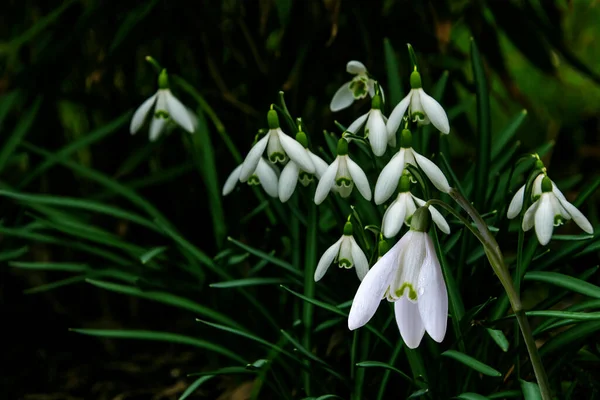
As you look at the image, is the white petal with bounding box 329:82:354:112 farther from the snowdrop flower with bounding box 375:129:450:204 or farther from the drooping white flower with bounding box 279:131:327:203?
the snowdrop flower with bounding box 375:129:450:204

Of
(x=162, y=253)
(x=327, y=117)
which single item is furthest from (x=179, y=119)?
(x=327, y=117)

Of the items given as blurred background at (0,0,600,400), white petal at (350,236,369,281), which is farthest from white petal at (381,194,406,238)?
blurred background at (0,0,600,400)

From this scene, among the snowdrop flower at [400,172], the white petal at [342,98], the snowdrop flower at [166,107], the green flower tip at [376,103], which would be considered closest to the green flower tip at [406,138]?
the snowdrop flower at [400,172]

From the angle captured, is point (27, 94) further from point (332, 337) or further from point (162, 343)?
point (332, 337)

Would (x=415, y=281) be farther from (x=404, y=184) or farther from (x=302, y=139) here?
(x=302, y=139)

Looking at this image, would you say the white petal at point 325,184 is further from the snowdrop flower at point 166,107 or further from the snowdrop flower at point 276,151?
the snowdrop flower at point 166,107

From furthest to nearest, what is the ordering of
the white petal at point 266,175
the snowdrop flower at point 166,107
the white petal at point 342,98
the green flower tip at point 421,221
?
the snowdrop flower at point 166,107, the white petal at point 342,98, the white petal at point 266,175, the green flower tip at point 421,221

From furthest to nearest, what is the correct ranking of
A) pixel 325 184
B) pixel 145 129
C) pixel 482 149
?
1. pixel 145 129
2. pixel 482 149
3. pixel 325 184

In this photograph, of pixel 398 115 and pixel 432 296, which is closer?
pixel 432 296

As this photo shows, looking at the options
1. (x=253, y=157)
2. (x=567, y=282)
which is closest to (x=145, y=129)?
(x=253, y=157)
